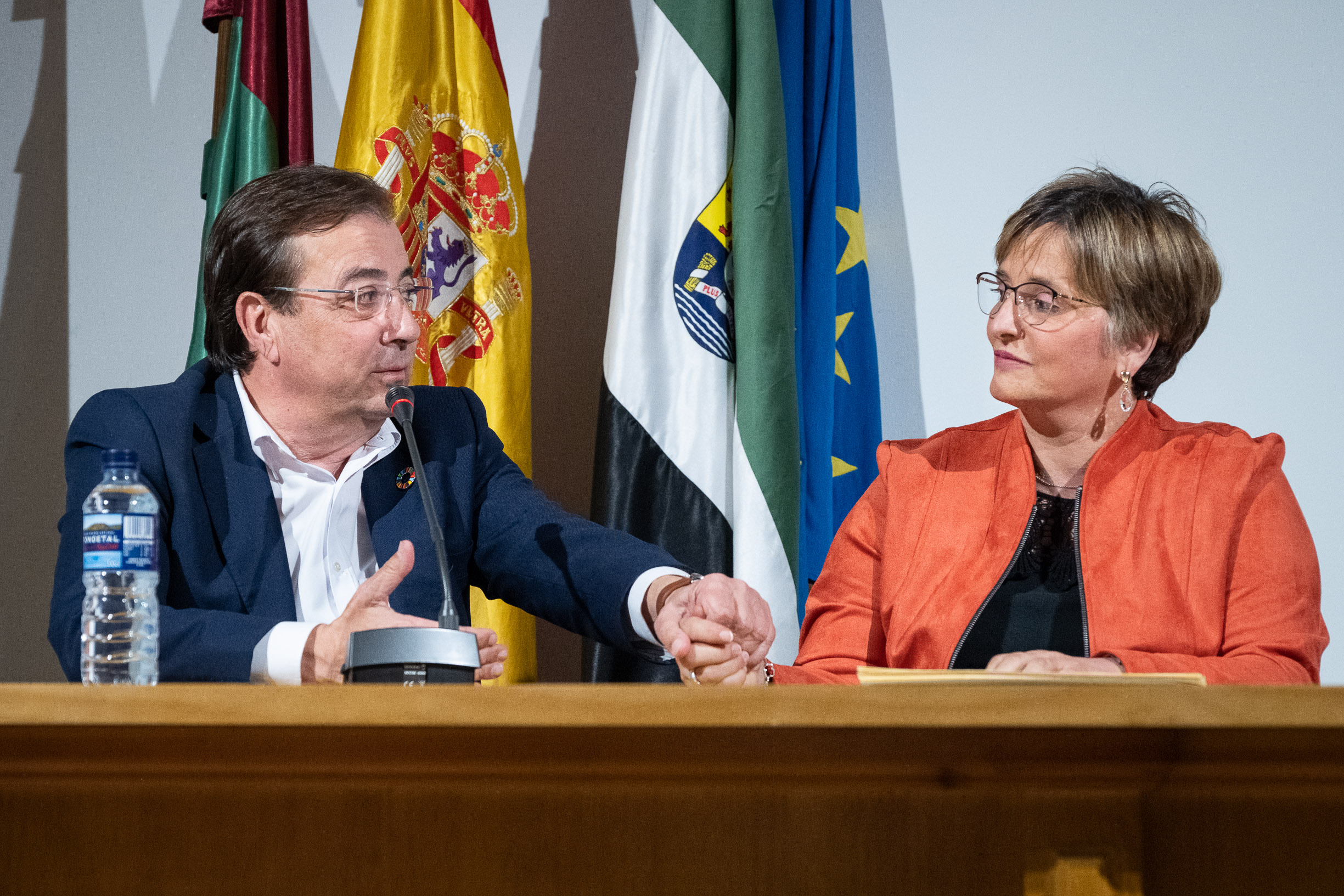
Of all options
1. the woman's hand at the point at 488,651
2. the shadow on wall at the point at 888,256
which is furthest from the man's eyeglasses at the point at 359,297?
the shadow on wall at the point at 888,256

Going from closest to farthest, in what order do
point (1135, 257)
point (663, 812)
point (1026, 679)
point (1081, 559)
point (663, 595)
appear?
point (1026, 679), point (663, 812), point (663, 595), point (1081, 559), point (1135, 257)

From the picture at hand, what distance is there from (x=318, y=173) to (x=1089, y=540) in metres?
1.29

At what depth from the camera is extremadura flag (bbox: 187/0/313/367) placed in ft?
7.91

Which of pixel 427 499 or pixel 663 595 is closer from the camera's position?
pixel 427 499

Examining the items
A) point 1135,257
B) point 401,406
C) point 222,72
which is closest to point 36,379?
point 222,72

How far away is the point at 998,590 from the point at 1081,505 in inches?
6.9

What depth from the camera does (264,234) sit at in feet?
5.84

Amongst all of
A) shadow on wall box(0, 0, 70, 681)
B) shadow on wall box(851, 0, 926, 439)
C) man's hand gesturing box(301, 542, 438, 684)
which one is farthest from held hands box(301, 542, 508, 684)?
shadow on wall box(0, 0, 70, 681)

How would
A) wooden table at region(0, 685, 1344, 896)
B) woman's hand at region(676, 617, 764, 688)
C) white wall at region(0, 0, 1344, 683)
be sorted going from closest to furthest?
wooden table at region(0, 685, 1344, 896) → woman's hand at region(676, 617, 764, 688) → white wall at region(0, 0, 1344, 683)

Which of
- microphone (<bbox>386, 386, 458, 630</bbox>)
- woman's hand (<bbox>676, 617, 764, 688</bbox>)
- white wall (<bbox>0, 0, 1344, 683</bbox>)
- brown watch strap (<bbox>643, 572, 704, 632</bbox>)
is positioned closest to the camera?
microphone (<bbox>386, 386, 458, 630</bbox>)

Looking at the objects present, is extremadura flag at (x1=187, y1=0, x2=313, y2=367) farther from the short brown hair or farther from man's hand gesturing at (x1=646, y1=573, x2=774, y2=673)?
man's hand gesturing at (x1=646, y1=573, x2=774, y2=673)

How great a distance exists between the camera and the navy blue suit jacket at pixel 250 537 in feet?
4.79

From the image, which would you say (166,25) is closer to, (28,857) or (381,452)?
(381,452)

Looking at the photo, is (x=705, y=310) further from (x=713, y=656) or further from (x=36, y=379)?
(x=36, y=379)
